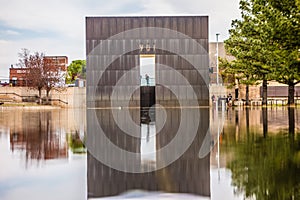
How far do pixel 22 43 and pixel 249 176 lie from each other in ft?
138

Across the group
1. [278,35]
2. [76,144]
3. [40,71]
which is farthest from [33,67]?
[76,144]

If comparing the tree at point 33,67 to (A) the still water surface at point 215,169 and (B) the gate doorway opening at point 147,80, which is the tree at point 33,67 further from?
(A) the still water surface at point 215,169

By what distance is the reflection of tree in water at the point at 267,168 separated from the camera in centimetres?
463

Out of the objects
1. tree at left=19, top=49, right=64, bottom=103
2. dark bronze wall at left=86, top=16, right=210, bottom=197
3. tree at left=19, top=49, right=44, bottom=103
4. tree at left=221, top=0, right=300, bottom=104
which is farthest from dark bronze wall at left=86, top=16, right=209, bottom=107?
tree at left=221, top=0, right=300, bottom=104

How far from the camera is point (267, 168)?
19.5 ft

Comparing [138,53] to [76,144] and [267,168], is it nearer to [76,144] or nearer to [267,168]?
[76,144]

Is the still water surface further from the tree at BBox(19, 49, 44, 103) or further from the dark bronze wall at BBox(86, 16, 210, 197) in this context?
the tree at BBox(19, 49, 44, 103)

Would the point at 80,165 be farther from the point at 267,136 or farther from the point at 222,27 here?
the point at 222,27

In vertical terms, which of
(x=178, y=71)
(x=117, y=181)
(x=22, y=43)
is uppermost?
(x=22, y=43)

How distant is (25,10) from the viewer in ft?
102

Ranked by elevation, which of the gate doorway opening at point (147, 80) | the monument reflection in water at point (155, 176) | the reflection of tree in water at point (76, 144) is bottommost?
the monument reflection in water at point (155, 176)

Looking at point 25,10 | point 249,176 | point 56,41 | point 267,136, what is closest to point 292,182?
point 249,176

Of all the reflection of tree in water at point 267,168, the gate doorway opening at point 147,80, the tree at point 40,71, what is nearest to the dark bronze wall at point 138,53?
the gate doorway opening at point 147,80

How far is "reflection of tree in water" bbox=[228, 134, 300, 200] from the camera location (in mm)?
4630
